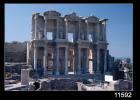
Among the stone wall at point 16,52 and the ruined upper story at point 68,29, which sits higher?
the ruined upper story at point 68,29

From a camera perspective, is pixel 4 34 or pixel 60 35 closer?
pixel 4 34

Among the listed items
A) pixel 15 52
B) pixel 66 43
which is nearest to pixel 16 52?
pixel 15 52

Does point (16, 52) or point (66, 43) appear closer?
point (16, 52)

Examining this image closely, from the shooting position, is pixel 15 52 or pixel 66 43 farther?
pixel 66 43

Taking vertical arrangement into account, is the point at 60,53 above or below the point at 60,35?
Result: below

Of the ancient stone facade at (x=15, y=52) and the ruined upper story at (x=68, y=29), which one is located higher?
the ruined upper story at (x=68, y=29)

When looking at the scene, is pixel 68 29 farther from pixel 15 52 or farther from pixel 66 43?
pixel 15 52

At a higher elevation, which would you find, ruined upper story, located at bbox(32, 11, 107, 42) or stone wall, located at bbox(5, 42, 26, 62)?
ruined upper story, located at bbox(32, 11, 107, 42)

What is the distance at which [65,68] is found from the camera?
45.1 feet

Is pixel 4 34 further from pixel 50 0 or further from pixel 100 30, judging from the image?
pixel 100 30

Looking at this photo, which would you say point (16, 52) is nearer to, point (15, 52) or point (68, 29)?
point (15, 52)

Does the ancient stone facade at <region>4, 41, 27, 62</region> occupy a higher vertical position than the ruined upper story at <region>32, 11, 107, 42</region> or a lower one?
lower
